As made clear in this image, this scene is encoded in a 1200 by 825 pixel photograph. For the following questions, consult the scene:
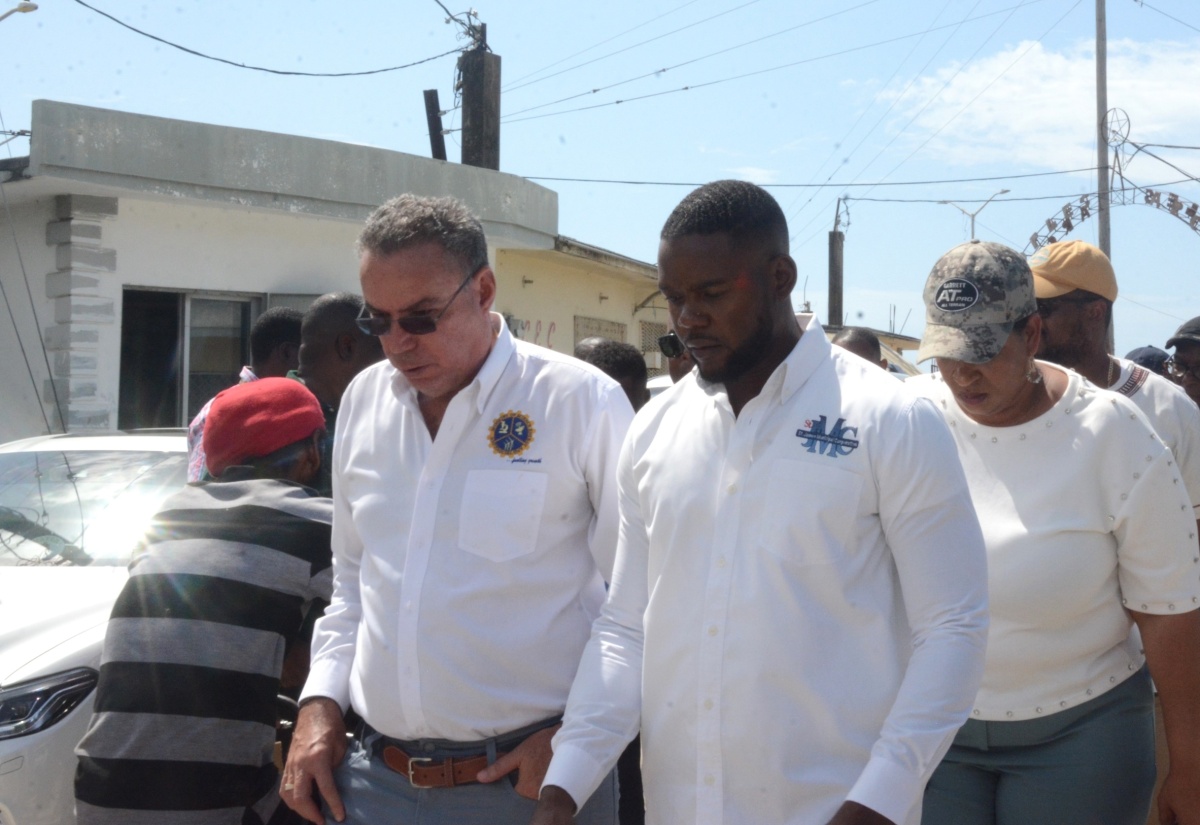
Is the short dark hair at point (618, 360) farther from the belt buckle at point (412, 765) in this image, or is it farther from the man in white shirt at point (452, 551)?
the belt buckle at point (412, 765)

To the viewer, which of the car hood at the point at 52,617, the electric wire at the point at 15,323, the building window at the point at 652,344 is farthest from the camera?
the building window at the point at 652,344

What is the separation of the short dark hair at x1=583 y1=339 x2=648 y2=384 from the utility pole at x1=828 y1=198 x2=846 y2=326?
28.7 metres

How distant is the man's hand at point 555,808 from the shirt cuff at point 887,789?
51 centimetres

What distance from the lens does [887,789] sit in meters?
1.82

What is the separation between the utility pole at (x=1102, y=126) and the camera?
20.8 metres

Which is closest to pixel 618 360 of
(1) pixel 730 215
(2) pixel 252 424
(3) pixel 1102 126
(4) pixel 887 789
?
(2) pixel 252 424

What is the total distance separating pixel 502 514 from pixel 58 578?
2.62m

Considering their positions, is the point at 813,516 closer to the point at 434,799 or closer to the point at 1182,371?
the point at 434,799

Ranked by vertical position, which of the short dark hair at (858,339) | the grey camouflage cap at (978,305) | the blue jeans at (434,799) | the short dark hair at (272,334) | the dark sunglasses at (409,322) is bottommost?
the blue jeans at (434,799)

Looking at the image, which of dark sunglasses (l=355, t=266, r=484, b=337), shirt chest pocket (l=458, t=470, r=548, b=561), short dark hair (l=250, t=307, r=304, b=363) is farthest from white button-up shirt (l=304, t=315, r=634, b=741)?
short dark hair (l=250, t=307, r=304, b=363)

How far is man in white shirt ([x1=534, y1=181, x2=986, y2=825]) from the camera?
1931 millimetres

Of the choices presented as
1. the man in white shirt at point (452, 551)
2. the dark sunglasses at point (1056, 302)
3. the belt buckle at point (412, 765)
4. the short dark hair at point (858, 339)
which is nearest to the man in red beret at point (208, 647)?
the man in white shirt at point (452, 551)

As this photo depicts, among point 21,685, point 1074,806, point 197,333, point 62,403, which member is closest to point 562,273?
point 197,333

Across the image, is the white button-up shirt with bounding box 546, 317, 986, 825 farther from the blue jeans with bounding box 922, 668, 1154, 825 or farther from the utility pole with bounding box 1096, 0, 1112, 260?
the utility pole with bounding box 1096, 0, 1112, 260
